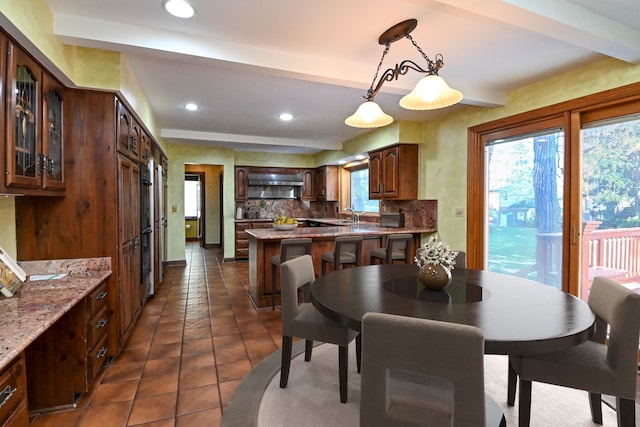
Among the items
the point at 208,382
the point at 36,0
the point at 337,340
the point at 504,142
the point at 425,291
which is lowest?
the point at 208,382

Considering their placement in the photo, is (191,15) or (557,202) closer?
(191,15)

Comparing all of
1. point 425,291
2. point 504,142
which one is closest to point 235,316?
point 425,291

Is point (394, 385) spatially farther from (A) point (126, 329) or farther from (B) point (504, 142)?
(B) point (504, 142)

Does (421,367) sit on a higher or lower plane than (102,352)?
higher

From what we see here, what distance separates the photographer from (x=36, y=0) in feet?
5.99

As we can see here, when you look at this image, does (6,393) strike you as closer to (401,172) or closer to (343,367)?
(343,367)

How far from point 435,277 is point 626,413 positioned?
1.00 metres

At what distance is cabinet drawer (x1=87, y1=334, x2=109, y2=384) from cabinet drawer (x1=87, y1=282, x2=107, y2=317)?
256 millimetres

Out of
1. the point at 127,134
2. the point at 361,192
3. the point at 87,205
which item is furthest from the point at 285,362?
the point at 361,192

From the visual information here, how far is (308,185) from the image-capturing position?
7922mm

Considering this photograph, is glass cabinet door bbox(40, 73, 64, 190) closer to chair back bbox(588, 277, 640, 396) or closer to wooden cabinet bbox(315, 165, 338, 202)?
chair back bbox(588, 277, 640, 396)

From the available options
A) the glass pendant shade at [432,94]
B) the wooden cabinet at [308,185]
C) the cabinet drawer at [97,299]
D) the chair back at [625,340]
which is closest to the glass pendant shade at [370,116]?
the glass pendant shade at [432,94]

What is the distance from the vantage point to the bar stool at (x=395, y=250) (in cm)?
404

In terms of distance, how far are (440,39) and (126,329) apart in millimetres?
3465
